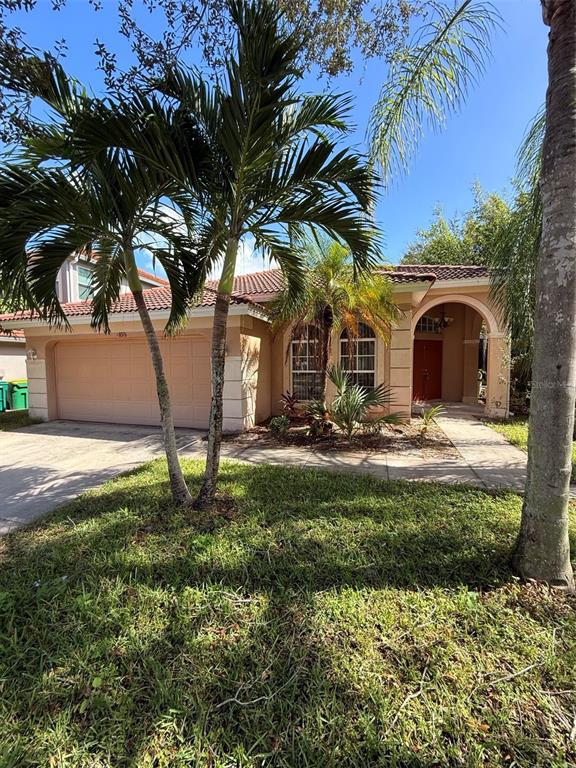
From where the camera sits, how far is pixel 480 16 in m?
4.00

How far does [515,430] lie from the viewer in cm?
938

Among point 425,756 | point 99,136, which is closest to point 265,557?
point 425,756

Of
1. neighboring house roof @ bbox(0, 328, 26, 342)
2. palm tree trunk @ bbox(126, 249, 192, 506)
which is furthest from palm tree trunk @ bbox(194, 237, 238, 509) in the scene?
neighboring house roof @ bbox(0, 328, 26, 342)

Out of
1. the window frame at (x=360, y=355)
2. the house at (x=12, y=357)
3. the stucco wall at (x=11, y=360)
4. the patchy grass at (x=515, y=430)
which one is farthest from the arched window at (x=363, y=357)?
the stucco wall at (x=11, y=360)

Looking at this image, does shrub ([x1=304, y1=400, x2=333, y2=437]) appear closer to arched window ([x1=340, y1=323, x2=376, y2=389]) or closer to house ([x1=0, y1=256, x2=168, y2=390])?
arched window ([x1=340, y1=323, x2=376, y2=389])

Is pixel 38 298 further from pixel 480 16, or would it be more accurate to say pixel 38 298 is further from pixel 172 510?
pixel 480 16

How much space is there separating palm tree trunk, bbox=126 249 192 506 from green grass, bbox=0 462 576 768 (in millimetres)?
546

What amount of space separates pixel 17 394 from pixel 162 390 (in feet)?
46.4

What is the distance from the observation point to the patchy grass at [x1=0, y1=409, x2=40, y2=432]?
34.9ft

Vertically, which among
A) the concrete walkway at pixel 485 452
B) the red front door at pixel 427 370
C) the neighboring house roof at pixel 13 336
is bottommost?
the concrete walkway at pixel 485 452

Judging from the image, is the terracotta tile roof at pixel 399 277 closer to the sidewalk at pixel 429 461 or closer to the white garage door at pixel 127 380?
the white garage door at pixel 127 380

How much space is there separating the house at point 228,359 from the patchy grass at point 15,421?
362 millimetres

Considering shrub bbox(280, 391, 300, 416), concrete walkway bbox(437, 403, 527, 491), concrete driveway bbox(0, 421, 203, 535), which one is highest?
shrub bbox(280, 391, 300, 416)

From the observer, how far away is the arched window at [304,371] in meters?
10.8
